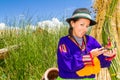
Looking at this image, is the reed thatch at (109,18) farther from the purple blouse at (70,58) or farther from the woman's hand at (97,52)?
the woman's hand at (97,52)

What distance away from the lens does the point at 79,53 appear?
3.75m

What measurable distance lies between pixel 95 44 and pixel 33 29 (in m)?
4.91

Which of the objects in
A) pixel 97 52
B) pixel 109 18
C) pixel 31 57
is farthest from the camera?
pixel 31 57

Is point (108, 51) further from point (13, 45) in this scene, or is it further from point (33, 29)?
point (33, 29)

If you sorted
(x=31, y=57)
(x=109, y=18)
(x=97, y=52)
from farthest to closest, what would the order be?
(x=31, y=57) → (x=109, y=18) → (x=97, y=52)

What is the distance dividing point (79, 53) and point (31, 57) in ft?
12.3

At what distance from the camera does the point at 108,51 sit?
12.6 ft

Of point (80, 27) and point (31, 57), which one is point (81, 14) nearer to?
point (80, 27)

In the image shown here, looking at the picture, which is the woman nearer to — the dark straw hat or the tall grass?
the dark straw hat

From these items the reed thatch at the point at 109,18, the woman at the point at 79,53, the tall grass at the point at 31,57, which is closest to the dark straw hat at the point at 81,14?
the woman at the point at 79,53

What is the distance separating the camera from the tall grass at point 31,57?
23.4ft

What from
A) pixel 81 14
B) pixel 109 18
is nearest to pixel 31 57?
pixel 109 18

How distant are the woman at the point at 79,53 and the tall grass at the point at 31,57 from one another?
3001 mm

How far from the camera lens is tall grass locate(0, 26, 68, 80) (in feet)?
23.4
